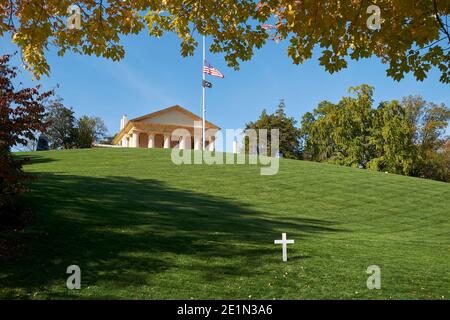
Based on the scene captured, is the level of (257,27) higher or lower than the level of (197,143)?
lower

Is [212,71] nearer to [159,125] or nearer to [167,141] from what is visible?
[167,141]

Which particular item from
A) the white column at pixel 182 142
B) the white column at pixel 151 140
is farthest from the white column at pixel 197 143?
the white column at pixel 151 140

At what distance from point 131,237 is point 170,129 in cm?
6276

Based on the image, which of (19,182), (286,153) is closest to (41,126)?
(19,182)

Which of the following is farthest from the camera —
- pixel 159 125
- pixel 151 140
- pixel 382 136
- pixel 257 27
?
pixel 159 125

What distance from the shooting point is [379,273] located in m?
8.20

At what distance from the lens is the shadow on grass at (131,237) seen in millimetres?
7617

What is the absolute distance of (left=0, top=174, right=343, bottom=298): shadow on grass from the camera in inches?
300

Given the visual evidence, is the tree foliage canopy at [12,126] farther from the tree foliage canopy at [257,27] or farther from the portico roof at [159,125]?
the portico roof at [159,125]

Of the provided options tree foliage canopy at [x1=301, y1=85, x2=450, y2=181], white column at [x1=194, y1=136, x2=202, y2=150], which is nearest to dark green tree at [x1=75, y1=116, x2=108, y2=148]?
white column at [x1=194, y1=136, x2=202, y2=150]

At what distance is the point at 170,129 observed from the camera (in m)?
71.8

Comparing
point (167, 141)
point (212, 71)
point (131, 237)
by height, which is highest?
point (212, 71)

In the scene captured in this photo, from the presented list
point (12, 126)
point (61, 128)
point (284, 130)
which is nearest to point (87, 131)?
point (61, 128)

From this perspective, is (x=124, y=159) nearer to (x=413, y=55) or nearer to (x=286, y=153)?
(x=413, y=55)
